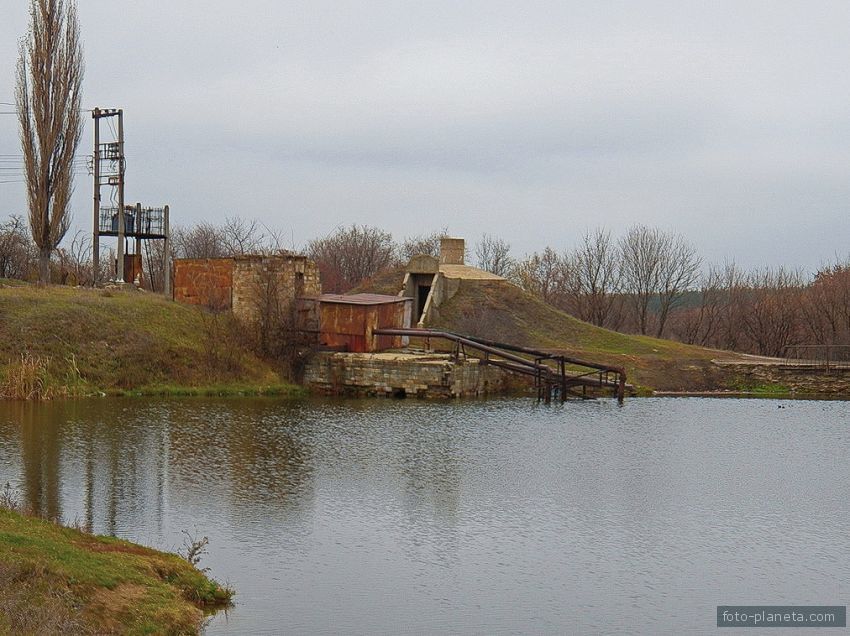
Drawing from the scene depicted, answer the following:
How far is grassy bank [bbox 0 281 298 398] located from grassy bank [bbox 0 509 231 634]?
1671 cm

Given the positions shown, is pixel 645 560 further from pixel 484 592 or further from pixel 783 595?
pixel 484 592

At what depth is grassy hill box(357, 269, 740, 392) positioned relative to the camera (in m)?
36.0

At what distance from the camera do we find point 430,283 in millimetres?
42156

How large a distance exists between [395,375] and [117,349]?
8558 mm

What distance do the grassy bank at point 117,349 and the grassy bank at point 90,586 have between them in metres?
16.7

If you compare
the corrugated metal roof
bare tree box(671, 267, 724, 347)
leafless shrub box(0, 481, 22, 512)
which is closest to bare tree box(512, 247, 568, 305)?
bare tree box(671, 267, 724, 347)

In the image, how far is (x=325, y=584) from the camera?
1131 cm

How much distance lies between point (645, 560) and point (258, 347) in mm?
21117

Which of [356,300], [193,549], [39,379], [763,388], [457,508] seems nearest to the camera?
[193,549]

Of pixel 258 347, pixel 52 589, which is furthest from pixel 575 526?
Answer: pixel 258 347

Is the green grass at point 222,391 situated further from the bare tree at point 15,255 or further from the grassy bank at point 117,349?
the bare tree at point 15,255

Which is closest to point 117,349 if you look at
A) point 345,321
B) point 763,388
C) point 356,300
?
point 345,321

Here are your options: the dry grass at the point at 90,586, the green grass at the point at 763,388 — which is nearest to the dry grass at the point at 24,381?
the dry grass at the point at 90,586

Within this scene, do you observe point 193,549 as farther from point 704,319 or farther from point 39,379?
point 704,319
